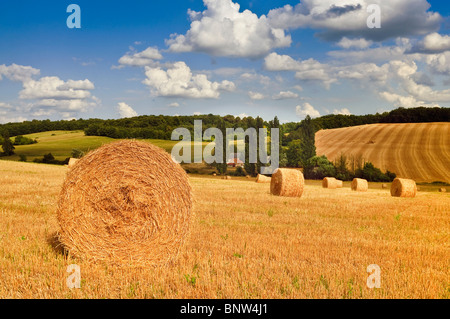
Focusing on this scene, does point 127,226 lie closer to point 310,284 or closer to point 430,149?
point 310,284

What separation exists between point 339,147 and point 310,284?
231 feet

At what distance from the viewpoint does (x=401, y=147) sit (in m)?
67.6

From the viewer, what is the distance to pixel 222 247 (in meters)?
7.96

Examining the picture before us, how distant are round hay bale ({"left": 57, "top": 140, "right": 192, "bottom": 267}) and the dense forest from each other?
5660 centimetres

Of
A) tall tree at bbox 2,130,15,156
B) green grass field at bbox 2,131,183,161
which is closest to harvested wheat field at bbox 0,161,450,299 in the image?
green grass field at bbox 2,131,183,161

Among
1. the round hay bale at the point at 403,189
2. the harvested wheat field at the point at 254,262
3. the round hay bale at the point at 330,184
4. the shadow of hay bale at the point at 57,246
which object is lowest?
the round hay bale at the point at 330,184

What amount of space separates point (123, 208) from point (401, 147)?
223 feet

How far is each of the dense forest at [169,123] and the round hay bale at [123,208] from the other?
56.6 metres

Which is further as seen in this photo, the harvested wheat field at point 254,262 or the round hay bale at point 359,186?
the round hay bale at point 359,186

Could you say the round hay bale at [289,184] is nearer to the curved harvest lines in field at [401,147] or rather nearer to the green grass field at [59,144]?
the green grass field at [59,144]

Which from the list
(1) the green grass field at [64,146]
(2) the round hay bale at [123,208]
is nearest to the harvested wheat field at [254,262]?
(2) the round hay bale at [123,208]

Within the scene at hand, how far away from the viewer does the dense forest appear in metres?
71.8

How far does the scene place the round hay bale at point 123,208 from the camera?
7.45 metres

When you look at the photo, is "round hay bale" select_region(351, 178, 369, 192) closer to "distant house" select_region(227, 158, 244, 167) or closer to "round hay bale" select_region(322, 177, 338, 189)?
"round hay bale" select_region(322, 177, 338, 189)
